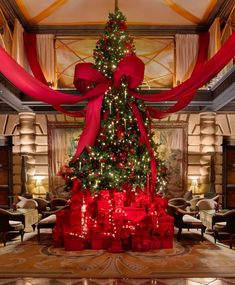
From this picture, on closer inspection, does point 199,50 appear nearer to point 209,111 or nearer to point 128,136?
point 209,111

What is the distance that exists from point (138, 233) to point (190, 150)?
18.2 ft

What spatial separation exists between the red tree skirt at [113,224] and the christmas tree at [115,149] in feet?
0.80

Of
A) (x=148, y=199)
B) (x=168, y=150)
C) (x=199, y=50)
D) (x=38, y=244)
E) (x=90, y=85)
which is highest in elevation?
(x=199, y=50)

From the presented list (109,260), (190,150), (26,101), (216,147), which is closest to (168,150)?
(190,150)

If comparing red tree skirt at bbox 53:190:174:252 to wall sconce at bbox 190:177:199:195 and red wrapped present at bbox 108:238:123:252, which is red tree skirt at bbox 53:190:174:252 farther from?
wall sconce at bbox 190:177:199:195

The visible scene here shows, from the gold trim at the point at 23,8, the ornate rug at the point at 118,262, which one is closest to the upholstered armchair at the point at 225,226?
the ornate rug at the point at 118,262

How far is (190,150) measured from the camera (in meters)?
11.2

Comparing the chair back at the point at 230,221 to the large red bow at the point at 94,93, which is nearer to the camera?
the large red bow at the point at 94,93

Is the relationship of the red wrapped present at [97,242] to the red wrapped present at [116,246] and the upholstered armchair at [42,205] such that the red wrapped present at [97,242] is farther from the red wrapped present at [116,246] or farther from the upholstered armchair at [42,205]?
the upholstered armchair at [42,205]

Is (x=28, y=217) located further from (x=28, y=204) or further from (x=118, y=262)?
(x=118, y=262)

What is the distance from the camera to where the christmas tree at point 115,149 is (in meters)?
6.34

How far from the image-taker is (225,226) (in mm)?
6363

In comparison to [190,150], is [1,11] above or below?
above

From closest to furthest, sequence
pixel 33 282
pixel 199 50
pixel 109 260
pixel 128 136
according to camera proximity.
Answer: pixel 33 282, pixel 109 260, pixel 128 136, pixel 199 50
